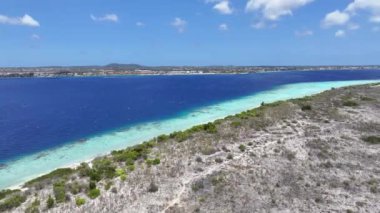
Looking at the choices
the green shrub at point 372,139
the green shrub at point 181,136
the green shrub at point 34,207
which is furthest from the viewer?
the green shrub at point 181,136

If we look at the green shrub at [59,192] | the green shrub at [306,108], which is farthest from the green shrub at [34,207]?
the green shrub at [306,108]

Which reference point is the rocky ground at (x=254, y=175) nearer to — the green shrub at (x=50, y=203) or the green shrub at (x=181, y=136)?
the green shrub at (x=50, y=203)

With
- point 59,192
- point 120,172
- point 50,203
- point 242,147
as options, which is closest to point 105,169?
point 120,172

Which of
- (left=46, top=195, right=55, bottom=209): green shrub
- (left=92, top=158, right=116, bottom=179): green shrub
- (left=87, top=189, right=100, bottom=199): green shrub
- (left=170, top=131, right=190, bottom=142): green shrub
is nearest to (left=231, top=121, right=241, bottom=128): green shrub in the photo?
(left=170, top=131, right=190, bottom=142): green shrub

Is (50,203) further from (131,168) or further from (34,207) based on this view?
(131,168)

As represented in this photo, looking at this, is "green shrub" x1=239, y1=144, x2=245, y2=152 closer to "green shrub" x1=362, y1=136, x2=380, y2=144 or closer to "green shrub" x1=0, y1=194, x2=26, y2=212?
"green shrub" x1=362, y1=136, x2=380, y2=144

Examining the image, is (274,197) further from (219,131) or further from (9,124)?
(9,124)
